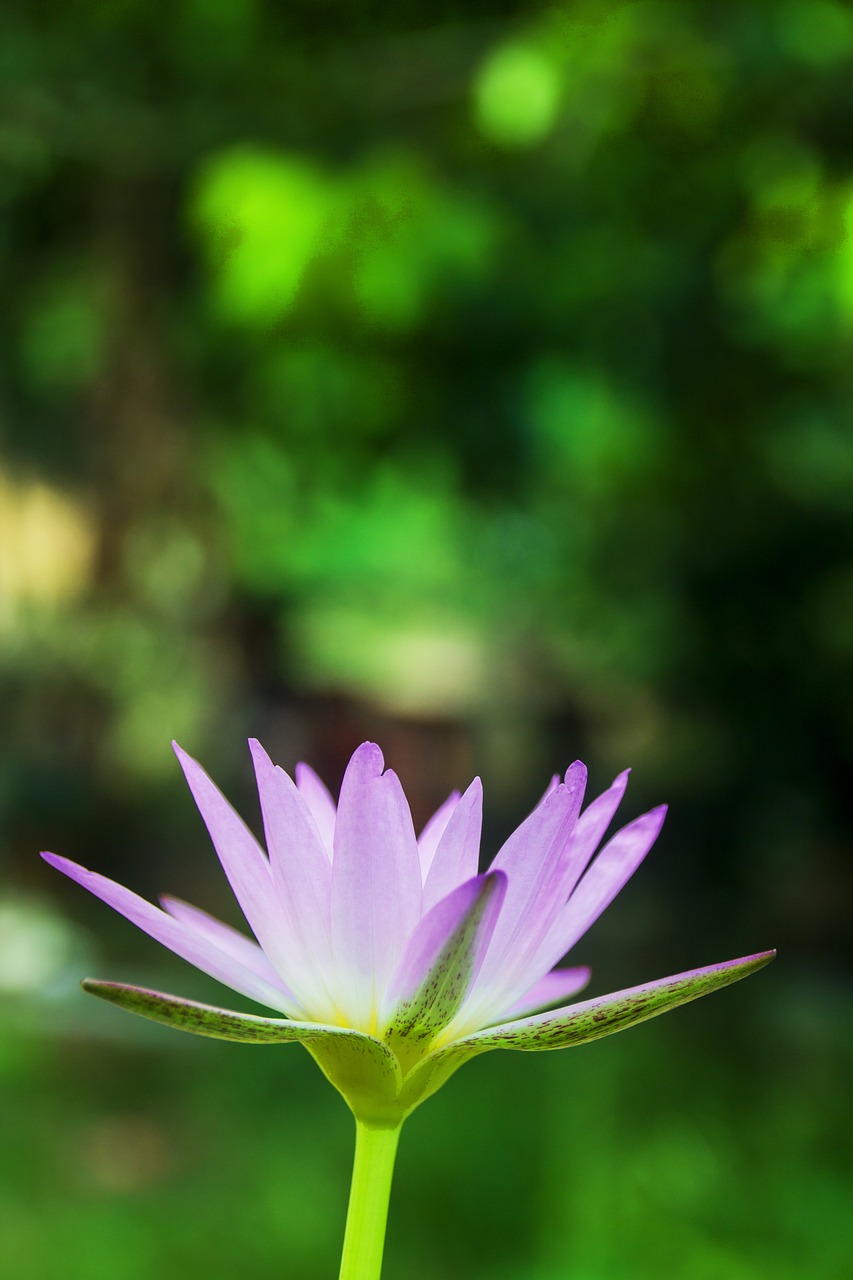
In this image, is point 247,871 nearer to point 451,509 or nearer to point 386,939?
point 386,939

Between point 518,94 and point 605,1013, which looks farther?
point 518,94

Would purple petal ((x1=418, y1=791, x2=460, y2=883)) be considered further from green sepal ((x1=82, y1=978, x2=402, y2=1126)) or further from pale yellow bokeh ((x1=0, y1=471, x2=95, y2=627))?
pale yellow bokeh ((x1=0, y1=471, x2=95, y2=627))

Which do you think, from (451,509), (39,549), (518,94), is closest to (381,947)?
(518,94)

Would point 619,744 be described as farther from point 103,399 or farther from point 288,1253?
point 288,1253

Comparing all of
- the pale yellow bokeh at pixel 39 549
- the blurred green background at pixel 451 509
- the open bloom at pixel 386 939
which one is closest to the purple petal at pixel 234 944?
the open bloom at pixel 386 939

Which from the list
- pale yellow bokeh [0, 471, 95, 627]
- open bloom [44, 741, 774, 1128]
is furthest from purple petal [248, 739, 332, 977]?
pale yellow bokeh [0, 471, 95, 627]
